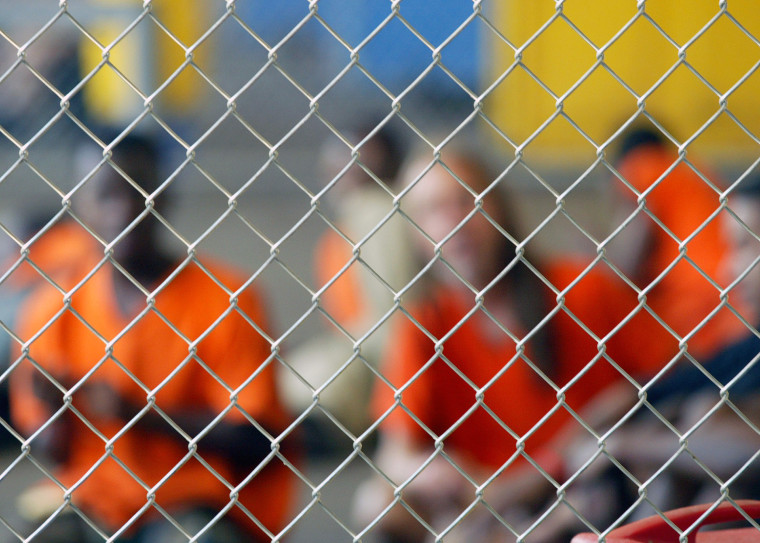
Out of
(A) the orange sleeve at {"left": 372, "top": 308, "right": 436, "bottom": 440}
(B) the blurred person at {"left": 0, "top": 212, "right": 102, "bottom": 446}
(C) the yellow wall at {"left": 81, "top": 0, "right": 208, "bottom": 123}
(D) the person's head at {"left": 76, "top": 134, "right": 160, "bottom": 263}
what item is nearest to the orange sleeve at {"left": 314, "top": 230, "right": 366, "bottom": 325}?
(B) the blurred person at {"left": 0, "top": 212, "right": 102, "bottom": 446}

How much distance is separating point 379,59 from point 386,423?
4999 mm

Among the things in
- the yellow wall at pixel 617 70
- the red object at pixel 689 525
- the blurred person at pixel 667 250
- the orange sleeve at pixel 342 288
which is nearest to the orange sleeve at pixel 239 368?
the blurred person at pixel 667 250

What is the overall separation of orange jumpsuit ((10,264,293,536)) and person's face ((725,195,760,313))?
1.05 meters

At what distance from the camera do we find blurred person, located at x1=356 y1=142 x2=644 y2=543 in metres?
2.07

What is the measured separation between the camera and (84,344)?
7.47 ft

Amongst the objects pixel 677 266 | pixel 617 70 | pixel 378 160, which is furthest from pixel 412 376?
pixel 617 70

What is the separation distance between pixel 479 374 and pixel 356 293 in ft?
4.93

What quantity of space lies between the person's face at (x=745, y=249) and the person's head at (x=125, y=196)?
1.38m

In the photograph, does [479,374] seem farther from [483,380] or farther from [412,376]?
[412,376]

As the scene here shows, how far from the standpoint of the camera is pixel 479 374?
2168mm

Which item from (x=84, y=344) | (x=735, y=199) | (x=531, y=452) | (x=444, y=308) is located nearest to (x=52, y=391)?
(x=84, y=344)

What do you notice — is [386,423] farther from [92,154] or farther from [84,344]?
[92,154]

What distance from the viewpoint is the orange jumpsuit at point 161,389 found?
2.10 m

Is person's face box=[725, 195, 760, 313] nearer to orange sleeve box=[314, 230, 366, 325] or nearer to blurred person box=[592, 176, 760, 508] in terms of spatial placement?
blurred person box=[592, 176, 760, 508]
